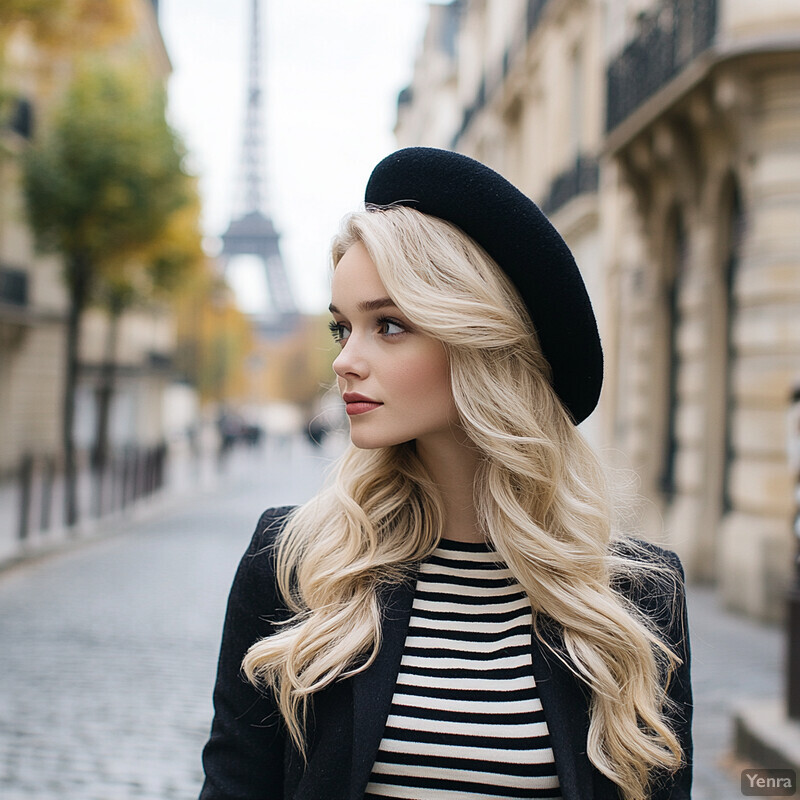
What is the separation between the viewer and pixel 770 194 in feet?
31.6

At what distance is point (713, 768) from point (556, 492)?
147 inches

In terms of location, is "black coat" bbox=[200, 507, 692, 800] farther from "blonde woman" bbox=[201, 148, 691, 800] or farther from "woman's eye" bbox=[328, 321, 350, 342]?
"woman's eye" bbox=[328, 321, 350, 342]

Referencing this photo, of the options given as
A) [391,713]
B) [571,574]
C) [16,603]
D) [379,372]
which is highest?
[379,372]

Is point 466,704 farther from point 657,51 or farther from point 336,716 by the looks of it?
point 657,51

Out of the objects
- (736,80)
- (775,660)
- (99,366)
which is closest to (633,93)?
(736,80)

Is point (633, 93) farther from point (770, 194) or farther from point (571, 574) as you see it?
point (571, 574)

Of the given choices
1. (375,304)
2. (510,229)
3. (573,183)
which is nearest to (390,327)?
(375,304)

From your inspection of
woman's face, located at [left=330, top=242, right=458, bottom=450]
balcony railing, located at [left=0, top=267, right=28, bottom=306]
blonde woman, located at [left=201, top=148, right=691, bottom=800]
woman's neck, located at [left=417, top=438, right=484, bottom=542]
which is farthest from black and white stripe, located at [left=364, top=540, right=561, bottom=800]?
balcony railing, located at [left=0, top=267, right=28, bottom=306]

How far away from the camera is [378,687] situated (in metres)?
1.86

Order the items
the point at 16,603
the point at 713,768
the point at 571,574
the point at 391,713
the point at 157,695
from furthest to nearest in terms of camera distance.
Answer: the point at 16,603 < the point at 157,695 < the point at 713,768 < the point at 571,574 < the point at 391,713

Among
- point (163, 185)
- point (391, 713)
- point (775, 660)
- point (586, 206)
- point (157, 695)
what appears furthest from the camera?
point (163, 185)

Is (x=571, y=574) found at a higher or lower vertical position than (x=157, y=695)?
higher

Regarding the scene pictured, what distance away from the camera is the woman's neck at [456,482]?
2127 millimetres

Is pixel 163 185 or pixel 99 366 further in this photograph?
pixel 99 366
